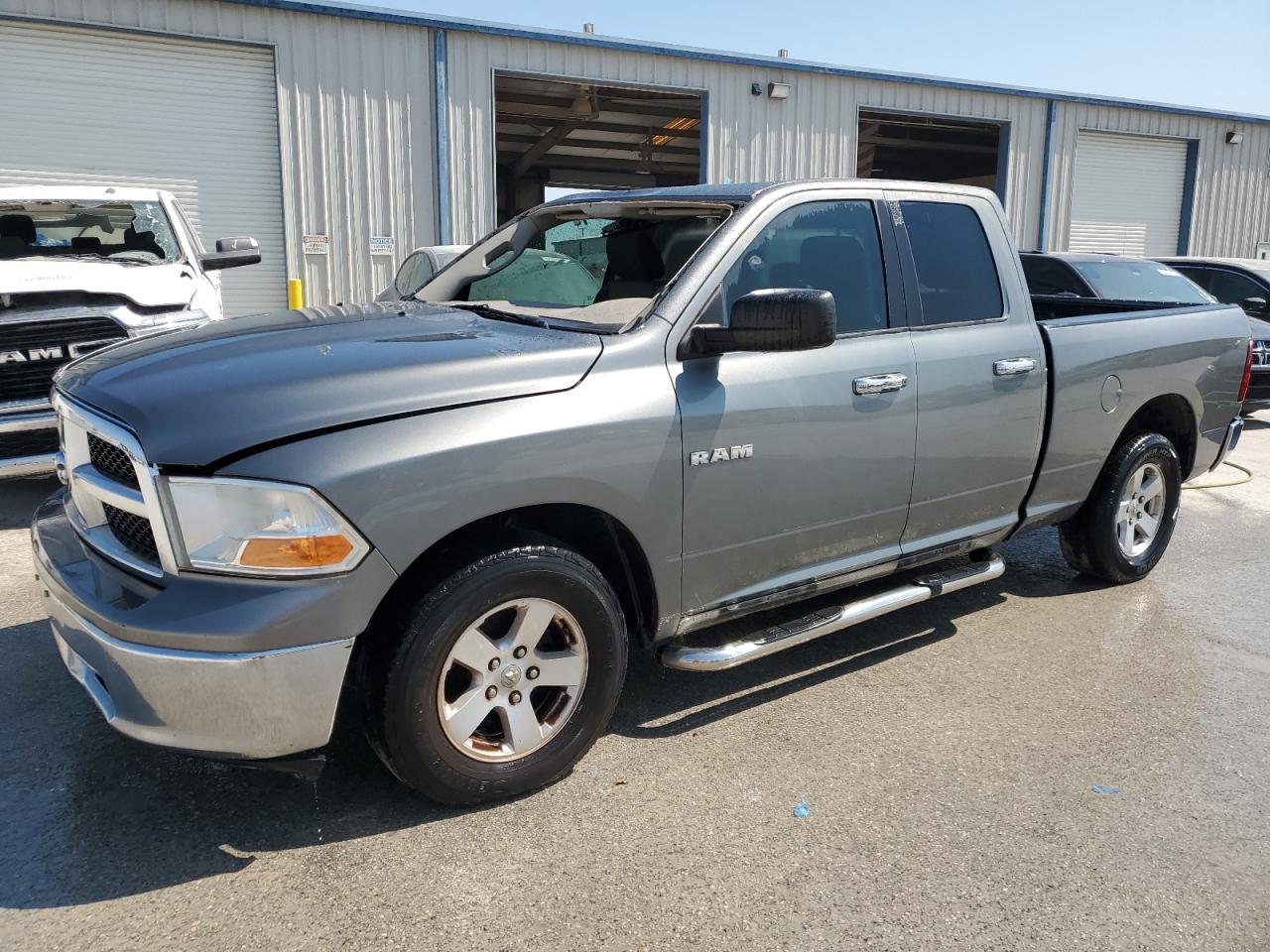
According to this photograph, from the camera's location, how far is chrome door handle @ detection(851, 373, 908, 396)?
11.5ft

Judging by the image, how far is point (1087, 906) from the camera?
2504 millimetres

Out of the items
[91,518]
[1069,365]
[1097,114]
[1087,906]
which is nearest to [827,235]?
[1069,365]

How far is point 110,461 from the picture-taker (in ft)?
8.89

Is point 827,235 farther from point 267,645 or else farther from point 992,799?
point 267,645

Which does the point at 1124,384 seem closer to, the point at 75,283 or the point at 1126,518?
the point at 1126,518

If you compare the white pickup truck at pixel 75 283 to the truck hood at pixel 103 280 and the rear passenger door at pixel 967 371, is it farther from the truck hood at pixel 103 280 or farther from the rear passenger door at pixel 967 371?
the rear passenger door at pixel 967 371

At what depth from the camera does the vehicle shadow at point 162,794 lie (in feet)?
8.54

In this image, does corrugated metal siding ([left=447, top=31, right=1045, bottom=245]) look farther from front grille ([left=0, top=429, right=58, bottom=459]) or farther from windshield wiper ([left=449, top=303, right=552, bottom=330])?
windshield wiper ([left=449, top=303, right=552, bottom=330])

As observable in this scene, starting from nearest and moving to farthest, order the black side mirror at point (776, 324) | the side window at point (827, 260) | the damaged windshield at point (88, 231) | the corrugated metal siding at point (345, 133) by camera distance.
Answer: the black side mirror at point (776, 324), the side window at point (827, 260), the damaged windshield at point (88, 231), the corrugated metal siding at point (345, 133)

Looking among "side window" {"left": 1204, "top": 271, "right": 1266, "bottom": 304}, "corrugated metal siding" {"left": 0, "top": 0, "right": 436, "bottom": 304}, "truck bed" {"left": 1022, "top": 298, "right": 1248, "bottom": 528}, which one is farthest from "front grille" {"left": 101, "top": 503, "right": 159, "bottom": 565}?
"side window" {"left": 1204, "top": 271, "right": 1266, "bottom": 304}

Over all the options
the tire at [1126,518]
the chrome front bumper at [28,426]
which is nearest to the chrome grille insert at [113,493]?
the chrome front bumper at [28,426]

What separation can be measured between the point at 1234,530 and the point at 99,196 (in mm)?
8171

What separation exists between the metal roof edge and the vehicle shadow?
10.7 meters

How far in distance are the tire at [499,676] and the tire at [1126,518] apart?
9.59 feet
